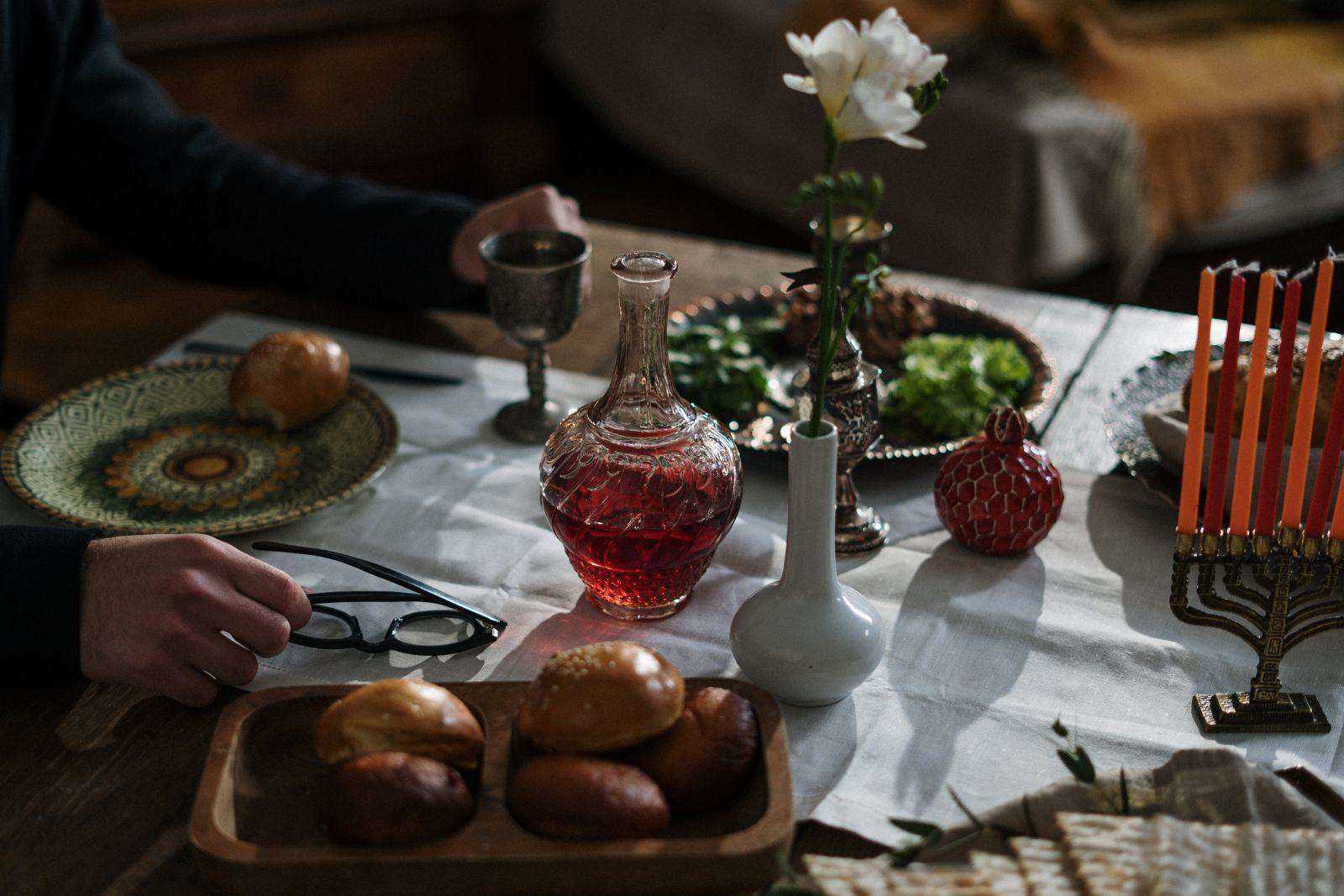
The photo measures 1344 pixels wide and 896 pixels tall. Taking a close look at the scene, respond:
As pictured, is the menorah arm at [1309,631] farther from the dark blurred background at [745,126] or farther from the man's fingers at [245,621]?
the dark blurred background at [745,126]

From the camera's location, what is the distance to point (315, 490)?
812mm

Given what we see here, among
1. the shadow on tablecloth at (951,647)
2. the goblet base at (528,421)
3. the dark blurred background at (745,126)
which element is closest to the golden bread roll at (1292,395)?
the shadow on tablecloth at (951,647)

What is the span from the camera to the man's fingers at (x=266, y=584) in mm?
618

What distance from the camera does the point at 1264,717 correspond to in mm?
604

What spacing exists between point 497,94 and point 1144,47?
65.3 inches

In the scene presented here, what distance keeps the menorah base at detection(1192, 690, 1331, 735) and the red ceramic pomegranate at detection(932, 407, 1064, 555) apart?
16 centimetres

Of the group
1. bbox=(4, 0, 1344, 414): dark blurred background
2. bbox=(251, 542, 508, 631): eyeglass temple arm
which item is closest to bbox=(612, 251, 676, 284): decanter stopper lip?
bbox=(251, 542, 508, 631): eyeglass temple arm

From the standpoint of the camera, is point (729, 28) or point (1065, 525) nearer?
point (1065, 525)

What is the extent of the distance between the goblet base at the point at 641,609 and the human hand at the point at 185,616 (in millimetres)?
175

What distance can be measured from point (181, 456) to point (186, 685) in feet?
0.98

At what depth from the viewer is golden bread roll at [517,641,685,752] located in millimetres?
508

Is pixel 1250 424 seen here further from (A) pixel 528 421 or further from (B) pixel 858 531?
(A) pixel 528 421

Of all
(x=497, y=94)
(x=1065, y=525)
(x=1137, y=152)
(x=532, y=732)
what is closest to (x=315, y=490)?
(x=532, y=732)

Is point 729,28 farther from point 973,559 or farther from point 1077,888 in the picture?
point 1077,888
